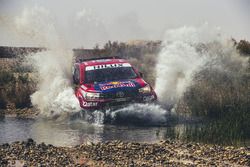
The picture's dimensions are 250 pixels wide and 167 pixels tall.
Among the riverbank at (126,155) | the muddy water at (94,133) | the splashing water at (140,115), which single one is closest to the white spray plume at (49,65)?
the muddy water at (94,133)

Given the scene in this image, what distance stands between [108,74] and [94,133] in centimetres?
306

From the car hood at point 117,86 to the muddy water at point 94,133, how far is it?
1068 millimetres

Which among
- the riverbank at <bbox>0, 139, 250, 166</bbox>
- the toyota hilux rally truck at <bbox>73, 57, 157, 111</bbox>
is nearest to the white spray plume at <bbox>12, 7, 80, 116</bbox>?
the toyota hilux rally truck at <bbox>73, 57, 157, 111</bbox>

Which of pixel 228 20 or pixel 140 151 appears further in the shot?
pixel 228 20

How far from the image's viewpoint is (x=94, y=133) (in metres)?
17.8

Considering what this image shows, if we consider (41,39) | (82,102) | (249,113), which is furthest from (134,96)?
(41,39)

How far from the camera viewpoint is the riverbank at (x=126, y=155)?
1282 cm

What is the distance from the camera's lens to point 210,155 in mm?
13406

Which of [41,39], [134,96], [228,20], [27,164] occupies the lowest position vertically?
[27,164]

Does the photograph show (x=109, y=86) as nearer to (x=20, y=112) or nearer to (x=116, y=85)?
(x=116, y=85)

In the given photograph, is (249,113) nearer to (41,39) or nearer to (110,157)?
(110,157)

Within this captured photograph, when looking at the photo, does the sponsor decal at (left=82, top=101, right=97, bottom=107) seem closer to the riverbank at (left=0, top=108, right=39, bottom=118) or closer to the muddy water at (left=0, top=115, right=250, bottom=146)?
the muddy water at (left=0, top=115, right=250, bottom=146)

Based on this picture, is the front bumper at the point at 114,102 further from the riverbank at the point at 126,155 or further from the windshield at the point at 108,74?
the riverbank at the point at 126,155

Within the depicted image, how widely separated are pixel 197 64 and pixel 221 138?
953 cm
